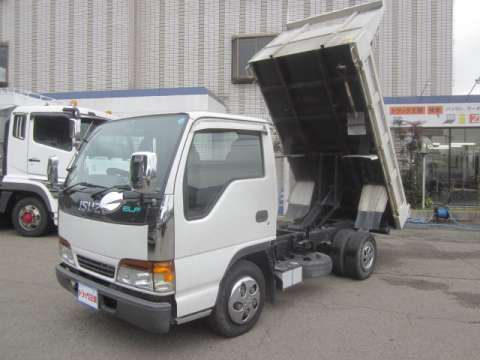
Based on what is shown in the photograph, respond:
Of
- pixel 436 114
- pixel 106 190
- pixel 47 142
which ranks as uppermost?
pixel 436 114

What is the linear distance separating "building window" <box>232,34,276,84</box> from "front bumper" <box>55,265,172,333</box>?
11.4 metres

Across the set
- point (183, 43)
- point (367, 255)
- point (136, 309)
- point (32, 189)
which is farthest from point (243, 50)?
point (136, 309)

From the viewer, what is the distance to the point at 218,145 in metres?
3.81

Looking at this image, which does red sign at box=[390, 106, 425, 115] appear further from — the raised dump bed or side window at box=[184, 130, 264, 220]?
side window at box=[184, 130, 264, 220]

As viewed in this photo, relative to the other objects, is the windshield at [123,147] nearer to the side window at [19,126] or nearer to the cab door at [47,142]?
the cab door at [47,142]

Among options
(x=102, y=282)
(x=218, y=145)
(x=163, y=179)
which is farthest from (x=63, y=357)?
(x=218, y=145)

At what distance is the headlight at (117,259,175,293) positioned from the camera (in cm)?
311

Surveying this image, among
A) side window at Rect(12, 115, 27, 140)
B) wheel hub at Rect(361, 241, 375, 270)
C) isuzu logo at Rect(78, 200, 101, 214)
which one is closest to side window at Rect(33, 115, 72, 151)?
side window at Rect(12, 115, 27, 140)

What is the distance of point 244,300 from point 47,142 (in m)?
6.26

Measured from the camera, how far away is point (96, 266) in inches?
138

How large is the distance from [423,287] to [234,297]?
331 centimetres

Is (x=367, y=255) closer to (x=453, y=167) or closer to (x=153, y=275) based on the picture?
(x=153, y=275)

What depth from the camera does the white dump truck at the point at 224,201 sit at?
3.16 metres

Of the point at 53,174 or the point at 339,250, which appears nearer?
the point at 53,174
